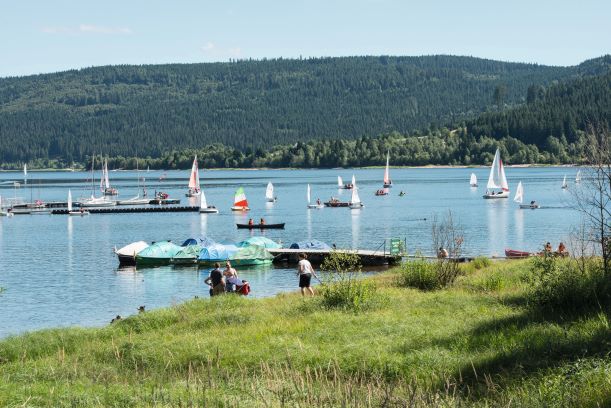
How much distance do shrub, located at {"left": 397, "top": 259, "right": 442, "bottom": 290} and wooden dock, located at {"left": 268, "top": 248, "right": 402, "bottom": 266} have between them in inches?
821

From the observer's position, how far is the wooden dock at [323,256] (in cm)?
5441

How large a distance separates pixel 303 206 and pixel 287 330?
343 ft

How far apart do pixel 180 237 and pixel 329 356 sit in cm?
6585

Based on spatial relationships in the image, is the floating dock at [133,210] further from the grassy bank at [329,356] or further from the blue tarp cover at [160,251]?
the grassy bank at [329,356]

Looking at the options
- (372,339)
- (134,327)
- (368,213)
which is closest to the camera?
(372,339)

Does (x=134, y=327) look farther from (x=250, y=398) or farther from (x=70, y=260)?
(x=70, y=260)

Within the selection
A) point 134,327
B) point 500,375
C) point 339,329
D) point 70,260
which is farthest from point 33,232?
point 500,375

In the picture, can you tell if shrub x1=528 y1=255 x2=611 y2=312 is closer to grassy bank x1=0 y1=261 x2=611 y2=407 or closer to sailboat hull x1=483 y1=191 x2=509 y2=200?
grassy bank x1=0 y1=261 x2=611 y2=407

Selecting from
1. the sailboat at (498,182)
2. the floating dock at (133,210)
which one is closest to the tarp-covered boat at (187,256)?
the floating dock at (133,210)

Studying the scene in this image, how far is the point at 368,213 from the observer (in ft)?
361

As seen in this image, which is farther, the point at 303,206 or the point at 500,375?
the point at 303,206

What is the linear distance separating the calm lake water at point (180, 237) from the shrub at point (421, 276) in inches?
176

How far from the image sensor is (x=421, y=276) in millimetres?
30953

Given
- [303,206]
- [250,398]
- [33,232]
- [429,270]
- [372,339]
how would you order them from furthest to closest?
[303,206] → [33,232] → [429,270] → [372,339] → [250,398]
